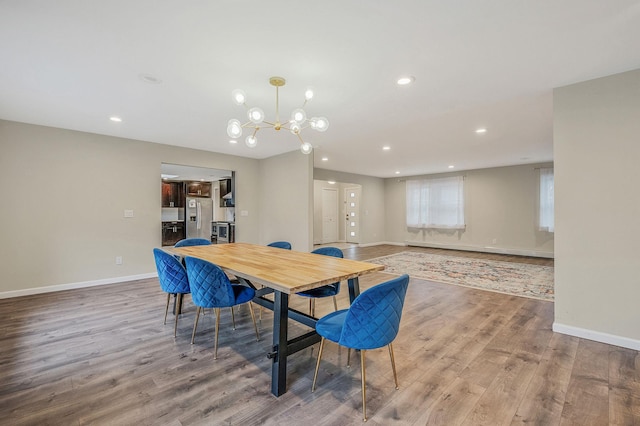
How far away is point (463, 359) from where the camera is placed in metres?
2.29

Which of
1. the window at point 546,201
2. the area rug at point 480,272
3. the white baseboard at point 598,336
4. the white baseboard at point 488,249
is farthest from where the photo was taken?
the white baseboard at point 488,249

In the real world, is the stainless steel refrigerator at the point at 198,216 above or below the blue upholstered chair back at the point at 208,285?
above

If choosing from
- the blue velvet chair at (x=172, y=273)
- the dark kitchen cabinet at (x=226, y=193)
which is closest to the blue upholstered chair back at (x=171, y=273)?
the blue velvet chair at (x=172, y=273)

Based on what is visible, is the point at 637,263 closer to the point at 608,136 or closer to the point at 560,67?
the point at 608,136

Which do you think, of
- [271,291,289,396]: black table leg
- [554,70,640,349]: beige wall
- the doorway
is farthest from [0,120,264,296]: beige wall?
[554,70,640,349]: beige wall

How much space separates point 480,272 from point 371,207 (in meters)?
4.79

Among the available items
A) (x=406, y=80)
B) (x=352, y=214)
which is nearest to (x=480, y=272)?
(x=406, y=80)

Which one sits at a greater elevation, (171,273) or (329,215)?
(329,215)

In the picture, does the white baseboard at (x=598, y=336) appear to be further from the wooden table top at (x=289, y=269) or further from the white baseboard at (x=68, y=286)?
the white baseboard at (x=68, y=286)

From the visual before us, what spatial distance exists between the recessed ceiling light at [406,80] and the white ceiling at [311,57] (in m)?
0.09

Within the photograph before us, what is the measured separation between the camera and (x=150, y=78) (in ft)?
8.64

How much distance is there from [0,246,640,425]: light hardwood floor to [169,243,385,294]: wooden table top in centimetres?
73

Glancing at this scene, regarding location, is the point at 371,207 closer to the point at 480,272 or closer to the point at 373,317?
the point at 480,272

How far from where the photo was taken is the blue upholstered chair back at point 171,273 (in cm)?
269
